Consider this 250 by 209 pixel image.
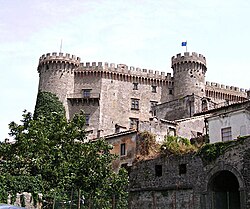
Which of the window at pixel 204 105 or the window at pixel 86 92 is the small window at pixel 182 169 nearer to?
the window at pixel 204 105

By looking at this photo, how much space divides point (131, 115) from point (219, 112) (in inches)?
1096

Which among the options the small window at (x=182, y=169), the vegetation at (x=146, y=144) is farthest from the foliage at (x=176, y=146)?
the small window at (x=182, y=169)

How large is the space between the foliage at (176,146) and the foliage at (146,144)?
0.85m

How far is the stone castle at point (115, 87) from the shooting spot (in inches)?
2414

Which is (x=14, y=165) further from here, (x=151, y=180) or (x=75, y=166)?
(x=151, y=180)

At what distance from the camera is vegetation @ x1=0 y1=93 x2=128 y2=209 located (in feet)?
93.4

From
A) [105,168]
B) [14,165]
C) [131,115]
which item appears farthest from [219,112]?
[131,115]

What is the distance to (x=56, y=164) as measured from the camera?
30.8 m

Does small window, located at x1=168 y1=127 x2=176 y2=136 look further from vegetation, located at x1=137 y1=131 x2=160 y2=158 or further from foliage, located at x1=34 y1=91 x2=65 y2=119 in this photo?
foliage, located at x1=34 y1=91 x2=65 y2=119

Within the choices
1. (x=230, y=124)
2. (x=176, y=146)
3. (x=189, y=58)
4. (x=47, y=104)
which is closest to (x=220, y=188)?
(x=230, y=124)

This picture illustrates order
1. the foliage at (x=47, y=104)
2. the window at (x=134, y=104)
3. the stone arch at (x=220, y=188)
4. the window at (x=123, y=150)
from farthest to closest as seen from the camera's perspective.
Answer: the window at (x=134, y=104), the foliage at (x=47, y=104), the window at (x=123, y=150), the stone arch at (x=220, y=188)

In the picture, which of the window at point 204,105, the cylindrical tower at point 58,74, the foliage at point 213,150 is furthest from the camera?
the cylindrical tower at point 58,74

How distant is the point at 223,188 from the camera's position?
32125mm

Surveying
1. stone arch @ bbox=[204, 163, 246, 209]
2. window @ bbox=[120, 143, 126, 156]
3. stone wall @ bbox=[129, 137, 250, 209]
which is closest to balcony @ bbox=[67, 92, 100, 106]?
window @ bbox=[120, 143, 126, 156]
